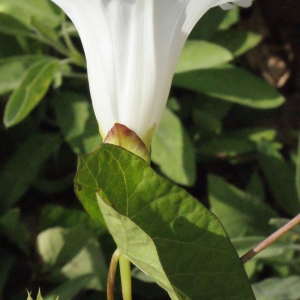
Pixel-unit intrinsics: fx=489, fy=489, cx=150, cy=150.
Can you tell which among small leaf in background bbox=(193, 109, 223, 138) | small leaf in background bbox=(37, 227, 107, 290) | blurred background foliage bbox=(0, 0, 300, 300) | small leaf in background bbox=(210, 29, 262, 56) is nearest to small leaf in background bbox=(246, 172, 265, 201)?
blurred background foliage bbox=(0, 0, 300, 300)

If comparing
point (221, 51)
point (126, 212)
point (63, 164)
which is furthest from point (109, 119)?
point (63, 164)

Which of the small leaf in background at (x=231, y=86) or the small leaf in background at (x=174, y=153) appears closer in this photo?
the small leaf in background at (x=174, y=153)

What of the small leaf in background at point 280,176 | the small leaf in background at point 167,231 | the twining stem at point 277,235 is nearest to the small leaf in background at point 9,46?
the small leaf in background at point 280,176

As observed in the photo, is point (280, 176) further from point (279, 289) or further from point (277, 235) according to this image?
point (277, 235)

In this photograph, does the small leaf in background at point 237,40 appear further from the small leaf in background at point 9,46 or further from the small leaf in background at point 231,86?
the small leaf in background at point 9,46

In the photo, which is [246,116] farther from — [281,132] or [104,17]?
[104,17]

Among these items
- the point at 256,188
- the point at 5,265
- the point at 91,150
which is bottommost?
the point at 5,265

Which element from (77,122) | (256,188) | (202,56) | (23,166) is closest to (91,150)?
(77,122)
